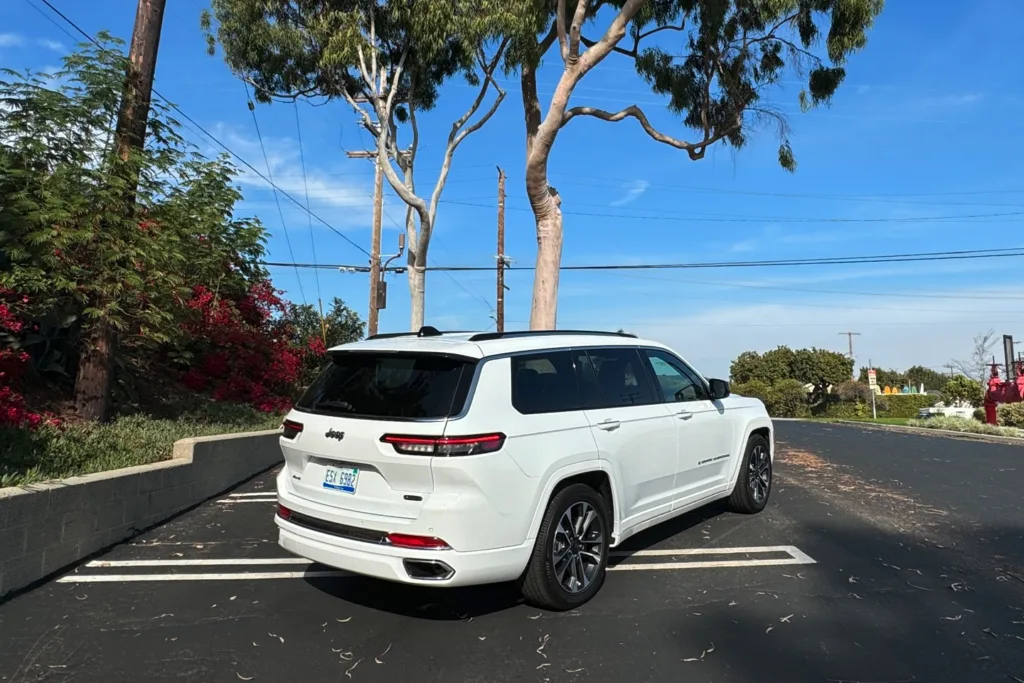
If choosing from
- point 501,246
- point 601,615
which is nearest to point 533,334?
point 601,615

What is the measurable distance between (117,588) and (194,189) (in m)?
6.16

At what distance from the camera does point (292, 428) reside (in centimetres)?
448

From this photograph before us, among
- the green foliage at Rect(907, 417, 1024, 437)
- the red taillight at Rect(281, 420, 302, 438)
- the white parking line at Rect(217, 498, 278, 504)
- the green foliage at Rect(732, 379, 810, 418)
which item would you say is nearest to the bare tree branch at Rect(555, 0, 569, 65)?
the white parking line at Rect(217, 498, 278, 504)

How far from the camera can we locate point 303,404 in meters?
4.57

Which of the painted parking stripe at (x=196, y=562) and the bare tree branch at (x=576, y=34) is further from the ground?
the bare tree branch at (x=576, y=34)

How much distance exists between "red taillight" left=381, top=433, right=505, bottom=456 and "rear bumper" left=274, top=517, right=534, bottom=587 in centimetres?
54

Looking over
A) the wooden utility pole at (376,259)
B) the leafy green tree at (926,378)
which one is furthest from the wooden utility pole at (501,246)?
the leafy green tree at (926,378)

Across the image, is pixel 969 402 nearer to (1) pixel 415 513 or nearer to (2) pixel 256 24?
(2) pixel 256 24

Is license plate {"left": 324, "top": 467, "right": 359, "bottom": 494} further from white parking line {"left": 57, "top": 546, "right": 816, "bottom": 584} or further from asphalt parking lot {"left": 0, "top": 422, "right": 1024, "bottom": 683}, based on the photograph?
white parking line {"left": 57, "top": 546, "right": 816, "bottom": 584}

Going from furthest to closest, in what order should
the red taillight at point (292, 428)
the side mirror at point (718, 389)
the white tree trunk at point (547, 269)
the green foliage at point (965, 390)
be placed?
the green foliage at point (965, 390)
the white tree trunk at point (547, 269)
the side mirror at point (718, 389)
the red taillight at point (292, 428)

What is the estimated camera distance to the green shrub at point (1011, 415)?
59.8 ft


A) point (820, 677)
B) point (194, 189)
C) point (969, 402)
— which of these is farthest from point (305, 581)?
point (969, 402)

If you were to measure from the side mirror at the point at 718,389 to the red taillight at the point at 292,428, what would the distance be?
11.6 feet

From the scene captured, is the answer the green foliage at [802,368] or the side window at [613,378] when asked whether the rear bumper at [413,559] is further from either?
the green foliage at [802,368]
